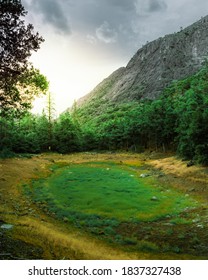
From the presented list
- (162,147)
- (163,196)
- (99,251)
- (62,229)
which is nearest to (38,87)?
(62,229)

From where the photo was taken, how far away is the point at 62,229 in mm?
15320

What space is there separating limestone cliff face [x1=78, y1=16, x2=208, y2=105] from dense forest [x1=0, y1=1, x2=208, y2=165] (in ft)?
146

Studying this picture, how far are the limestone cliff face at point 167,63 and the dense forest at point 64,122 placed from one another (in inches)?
1754

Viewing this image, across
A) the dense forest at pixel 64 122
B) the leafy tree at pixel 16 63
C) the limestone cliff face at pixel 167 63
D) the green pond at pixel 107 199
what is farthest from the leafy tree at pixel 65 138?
the limestone cliff face at pixel 167 63

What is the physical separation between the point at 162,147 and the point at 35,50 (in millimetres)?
57120

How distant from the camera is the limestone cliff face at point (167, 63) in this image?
543ft

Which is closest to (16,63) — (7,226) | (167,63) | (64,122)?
(7,226)

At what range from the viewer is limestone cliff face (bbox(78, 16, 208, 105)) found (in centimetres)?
16538

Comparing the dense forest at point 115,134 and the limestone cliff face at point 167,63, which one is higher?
the limestone cliff face at point 167,63

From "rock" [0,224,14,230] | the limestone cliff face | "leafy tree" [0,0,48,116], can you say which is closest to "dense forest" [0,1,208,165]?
"leafy tree" [0,0,48,116]

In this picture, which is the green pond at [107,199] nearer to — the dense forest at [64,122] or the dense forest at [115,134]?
the dense forest at [64,122]

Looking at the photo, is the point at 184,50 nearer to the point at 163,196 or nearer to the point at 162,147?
the point at 162,147

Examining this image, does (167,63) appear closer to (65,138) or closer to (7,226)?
(65,138)
